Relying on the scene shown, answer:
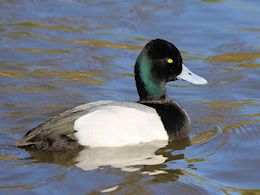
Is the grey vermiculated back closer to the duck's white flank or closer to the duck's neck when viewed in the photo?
the duck's white flank

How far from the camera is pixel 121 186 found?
6.57 metres

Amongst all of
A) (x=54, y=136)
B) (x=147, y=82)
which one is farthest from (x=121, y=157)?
(x=147, y=82)

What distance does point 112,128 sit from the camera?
738 cm

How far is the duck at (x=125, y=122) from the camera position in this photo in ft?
24.0

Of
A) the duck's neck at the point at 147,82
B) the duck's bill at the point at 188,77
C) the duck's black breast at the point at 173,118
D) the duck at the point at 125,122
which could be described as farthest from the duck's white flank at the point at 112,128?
the duck's bill at the point at 188,77

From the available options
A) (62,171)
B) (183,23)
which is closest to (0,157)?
(62,171)

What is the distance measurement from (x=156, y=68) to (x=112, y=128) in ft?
3.18

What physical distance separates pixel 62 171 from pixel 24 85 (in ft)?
8.35

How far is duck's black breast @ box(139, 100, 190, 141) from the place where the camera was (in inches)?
305

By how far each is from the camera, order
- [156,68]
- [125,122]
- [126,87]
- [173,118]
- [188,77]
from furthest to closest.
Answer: [126,87]
[188,77]
[156,68]
[173,118]
[125,122]

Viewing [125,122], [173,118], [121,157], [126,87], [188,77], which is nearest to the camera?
[121,157]

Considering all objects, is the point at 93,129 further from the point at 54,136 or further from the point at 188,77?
the point at 188,77

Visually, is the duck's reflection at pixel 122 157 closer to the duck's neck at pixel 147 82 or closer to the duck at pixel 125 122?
the duck at pixel 125 122

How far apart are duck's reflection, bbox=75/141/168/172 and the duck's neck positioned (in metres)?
0.66
